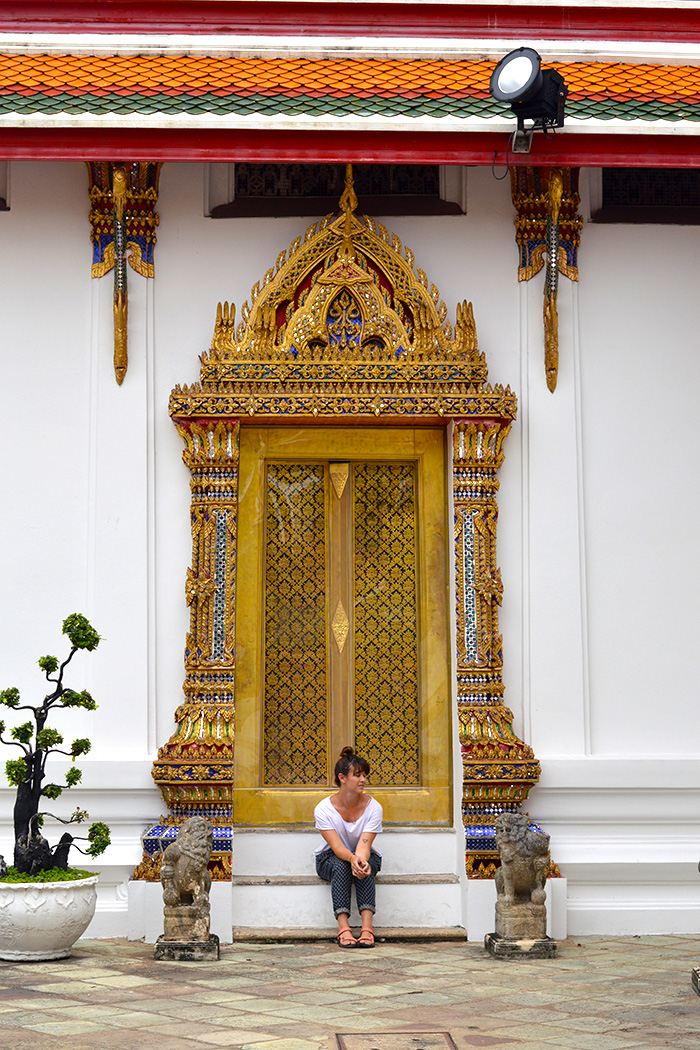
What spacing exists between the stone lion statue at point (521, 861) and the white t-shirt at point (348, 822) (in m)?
0.75

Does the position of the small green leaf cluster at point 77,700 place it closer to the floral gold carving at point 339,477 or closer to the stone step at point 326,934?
the stone step at point 326,934

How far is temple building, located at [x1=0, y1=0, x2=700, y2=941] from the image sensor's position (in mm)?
7270

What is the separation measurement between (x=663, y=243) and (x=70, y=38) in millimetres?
3848

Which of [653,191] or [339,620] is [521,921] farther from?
[653,191]

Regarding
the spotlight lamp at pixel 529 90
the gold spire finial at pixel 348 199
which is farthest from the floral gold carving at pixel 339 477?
the spotlight lamp at pixel 529 90

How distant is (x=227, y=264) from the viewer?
779 centimetres

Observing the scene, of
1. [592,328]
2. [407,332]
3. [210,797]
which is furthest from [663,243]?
[210,797]

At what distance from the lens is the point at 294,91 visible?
7320mm

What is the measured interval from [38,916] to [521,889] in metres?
2.44

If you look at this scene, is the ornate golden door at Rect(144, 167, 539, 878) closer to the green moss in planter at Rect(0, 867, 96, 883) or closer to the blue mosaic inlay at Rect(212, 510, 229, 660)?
the blue mosaic inlay at Rect(212, 510, 229, 660)

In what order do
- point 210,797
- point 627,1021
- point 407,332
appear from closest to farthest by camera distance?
point 627,1021 → point 210,797 → point 407,332

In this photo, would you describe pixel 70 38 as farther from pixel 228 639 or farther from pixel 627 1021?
pixel 627 1021

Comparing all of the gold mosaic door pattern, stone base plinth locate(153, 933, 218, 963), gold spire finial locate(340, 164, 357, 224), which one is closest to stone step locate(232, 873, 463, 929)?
the gold mosaic door pattern

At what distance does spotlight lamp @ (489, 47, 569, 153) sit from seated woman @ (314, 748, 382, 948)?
11.8 ft
